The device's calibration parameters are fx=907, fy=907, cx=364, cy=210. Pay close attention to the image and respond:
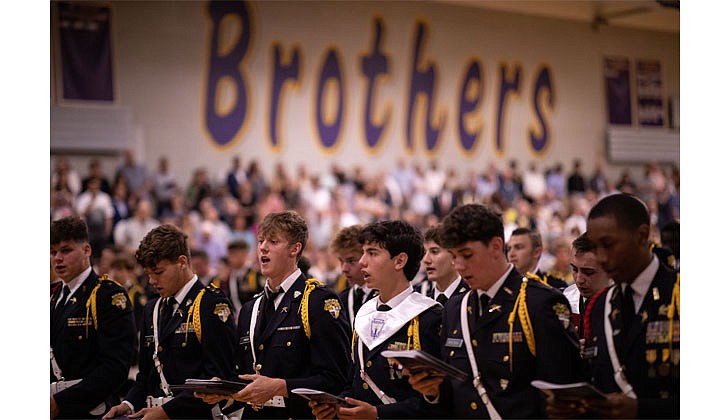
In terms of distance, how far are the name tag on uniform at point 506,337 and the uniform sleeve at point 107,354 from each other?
246 cm

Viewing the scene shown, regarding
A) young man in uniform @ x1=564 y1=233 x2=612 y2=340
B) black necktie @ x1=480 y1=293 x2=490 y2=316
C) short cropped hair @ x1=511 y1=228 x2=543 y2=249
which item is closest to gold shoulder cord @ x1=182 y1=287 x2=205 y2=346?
black necktie @ x1=480 y1=293 x2=490 y2=316

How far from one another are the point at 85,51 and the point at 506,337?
55.9ft

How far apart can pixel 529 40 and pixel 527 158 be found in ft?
11.0

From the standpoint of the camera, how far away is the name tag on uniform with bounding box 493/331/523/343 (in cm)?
372

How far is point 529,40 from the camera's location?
25703 millimetres

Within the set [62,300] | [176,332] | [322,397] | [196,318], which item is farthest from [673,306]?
[62,300]

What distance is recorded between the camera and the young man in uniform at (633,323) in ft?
11.3

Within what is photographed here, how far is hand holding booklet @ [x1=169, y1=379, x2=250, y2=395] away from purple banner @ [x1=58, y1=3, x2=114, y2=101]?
A: 15.6 meters

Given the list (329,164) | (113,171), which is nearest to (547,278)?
(113,171)

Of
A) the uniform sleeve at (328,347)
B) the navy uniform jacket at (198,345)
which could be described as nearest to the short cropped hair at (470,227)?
the uniform sleeve at (328,347)

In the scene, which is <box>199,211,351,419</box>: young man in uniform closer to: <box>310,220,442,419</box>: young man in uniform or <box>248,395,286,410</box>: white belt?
<box>248,395,286,410</box>: white belt

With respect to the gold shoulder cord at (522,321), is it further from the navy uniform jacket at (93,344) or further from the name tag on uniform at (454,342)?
the navy uniform jacket at (93,344)
